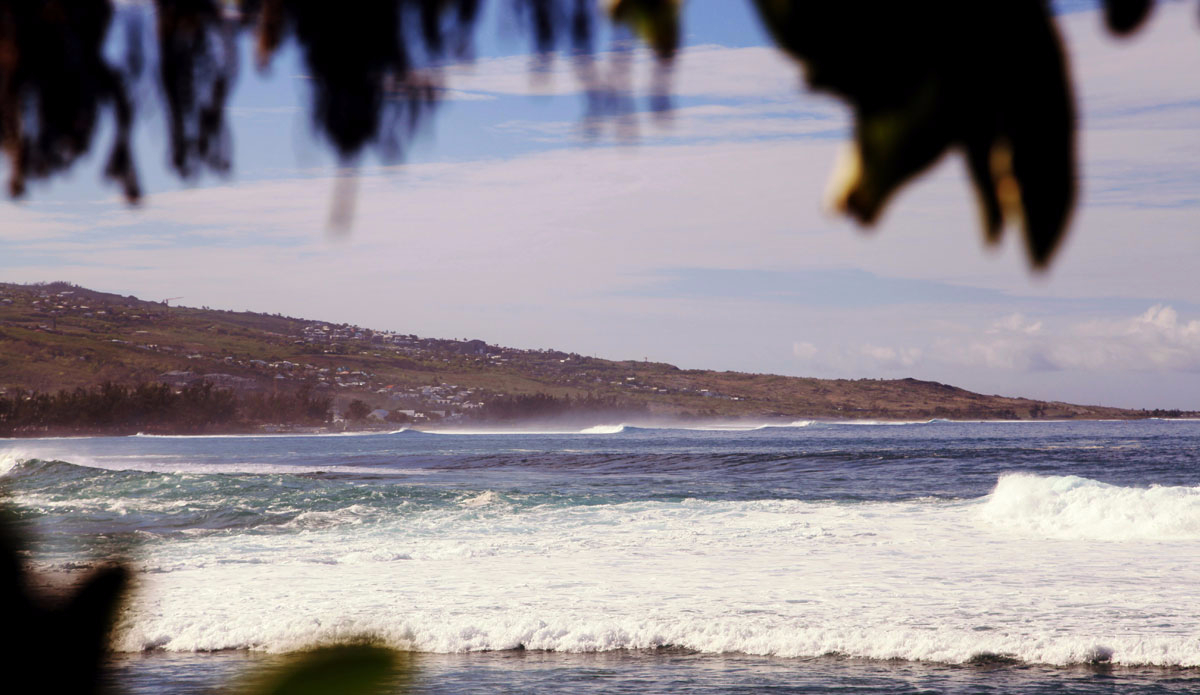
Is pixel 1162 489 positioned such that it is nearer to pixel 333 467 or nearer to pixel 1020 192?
pixel 1020 192

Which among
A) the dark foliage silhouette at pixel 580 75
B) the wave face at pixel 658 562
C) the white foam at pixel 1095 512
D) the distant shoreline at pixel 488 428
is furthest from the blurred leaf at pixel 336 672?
the distant shoreline at pixel 488 428

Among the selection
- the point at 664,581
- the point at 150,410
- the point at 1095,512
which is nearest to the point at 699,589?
the point at 664,581

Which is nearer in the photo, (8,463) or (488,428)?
(8,463)

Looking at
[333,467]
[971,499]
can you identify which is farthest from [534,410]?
[971,499]

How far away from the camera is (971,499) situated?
2241 centimetres

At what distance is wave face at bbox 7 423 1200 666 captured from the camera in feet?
31.6

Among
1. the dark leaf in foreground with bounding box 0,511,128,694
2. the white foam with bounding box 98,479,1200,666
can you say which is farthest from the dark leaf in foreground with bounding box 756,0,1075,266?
the white foam with bounding box 98,479,1200,666

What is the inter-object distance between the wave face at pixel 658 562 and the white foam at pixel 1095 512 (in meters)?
0.06

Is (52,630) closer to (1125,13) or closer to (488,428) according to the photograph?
(1125,13)

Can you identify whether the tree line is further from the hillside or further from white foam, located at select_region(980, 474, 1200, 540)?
white foam, located at select_region(980, 474, 1200, 540)

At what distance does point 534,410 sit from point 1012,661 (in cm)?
9782

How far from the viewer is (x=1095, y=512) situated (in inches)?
714

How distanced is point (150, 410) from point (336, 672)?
91694 millimetres

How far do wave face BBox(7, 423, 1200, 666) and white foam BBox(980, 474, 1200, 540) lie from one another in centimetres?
6
